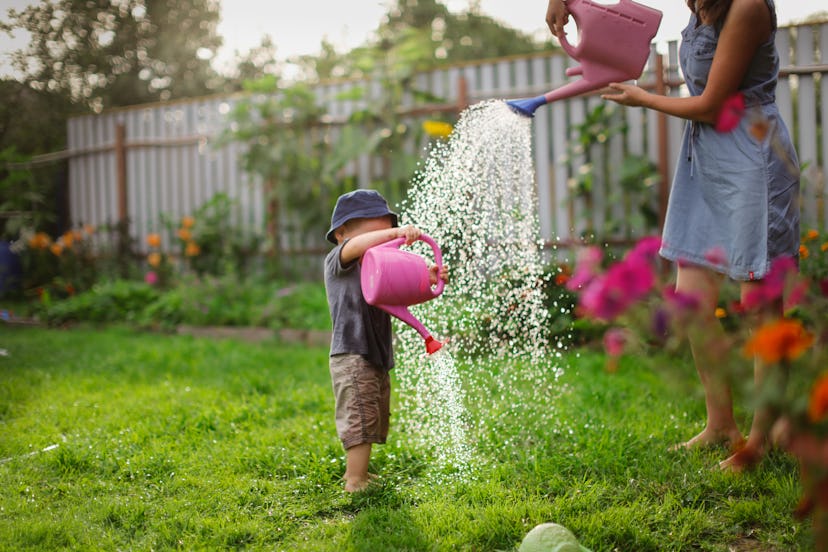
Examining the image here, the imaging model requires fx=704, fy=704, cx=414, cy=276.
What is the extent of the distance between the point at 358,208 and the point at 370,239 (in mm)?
212

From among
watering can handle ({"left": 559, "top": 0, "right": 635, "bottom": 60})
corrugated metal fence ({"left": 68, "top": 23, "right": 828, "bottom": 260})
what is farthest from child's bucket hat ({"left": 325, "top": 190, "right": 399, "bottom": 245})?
corrugated metal fence ({"left": 68, "top": 23, "right": 828, "bottom": 260})

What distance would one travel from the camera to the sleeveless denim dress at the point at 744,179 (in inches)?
78.4

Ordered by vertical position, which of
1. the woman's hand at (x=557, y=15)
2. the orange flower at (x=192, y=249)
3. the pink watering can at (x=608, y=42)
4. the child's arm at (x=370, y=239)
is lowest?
the child's arm at (x=370, y=239)

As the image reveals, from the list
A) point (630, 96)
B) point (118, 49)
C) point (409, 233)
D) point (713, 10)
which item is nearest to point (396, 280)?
point (409, 233)

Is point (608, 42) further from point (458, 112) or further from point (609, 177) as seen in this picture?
point (458, 112)

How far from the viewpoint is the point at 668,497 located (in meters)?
1.95

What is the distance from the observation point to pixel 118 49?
7145 millimetres

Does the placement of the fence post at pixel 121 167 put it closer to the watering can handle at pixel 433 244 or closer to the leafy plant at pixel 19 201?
the leafy plant at pixel 19 201

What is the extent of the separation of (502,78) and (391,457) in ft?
14.3

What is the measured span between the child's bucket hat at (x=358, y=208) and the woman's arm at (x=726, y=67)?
79cm

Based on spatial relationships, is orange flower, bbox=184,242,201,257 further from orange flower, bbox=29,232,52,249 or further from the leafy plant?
the leafy plant

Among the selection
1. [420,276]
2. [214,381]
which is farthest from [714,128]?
[214,381]

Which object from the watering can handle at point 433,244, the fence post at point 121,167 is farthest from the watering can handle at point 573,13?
the fence post at point 121,167

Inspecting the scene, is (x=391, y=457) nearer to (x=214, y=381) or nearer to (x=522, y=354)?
(x=522, y=354)
